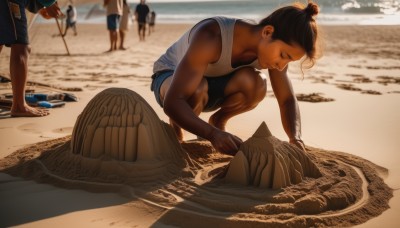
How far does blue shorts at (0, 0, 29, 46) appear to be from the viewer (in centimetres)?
342

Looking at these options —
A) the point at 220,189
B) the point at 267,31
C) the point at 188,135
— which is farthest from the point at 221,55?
the point at 188,135

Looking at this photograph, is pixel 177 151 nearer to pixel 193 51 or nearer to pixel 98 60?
pixel 193 51

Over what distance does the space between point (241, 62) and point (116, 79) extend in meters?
3.52

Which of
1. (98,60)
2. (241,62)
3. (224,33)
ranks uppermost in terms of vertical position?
(224,33)

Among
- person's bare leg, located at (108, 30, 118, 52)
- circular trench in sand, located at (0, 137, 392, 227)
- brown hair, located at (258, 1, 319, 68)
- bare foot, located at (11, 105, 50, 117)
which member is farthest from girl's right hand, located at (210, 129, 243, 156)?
person's bare leg, located at (108, 30, 118, 52)

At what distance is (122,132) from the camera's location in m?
2.21

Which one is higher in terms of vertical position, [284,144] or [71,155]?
[284,144]

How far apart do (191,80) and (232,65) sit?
404 mm

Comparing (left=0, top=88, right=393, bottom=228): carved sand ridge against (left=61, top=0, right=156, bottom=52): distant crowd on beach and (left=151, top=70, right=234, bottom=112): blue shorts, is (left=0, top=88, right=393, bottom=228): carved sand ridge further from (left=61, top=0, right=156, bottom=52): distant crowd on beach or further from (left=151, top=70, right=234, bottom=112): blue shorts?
(left=61, top=0, right=156, bottom=52): distant crowd on beach

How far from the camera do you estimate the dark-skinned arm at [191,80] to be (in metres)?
2.24

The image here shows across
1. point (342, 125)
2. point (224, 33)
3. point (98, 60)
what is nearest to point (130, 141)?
point (224, 33)

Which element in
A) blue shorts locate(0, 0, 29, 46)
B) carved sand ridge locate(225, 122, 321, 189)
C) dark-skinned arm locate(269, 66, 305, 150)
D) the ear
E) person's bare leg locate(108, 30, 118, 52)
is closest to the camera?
carved sand ridge locate(225, 122, 321, 189)

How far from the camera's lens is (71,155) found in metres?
2.37

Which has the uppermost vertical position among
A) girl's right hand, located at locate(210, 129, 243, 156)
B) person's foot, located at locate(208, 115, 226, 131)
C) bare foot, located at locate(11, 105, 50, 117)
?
girl's right hand, located at locate(210, 129, 243, 156)
